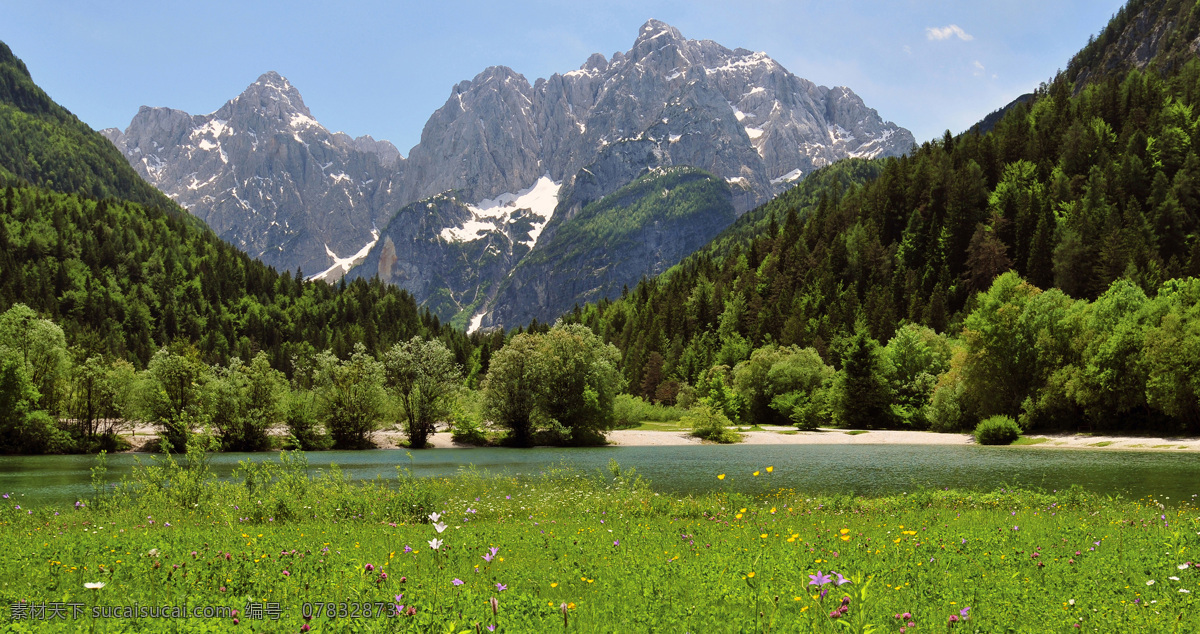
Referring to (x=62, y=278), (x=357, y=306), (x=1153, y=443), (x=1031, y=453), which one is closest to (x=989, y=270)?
(x=1153, y=443)

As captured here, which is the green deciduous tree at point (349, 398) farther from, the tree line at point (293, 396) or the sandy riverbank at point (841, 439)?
the sandy riverbank at point (841, 439)

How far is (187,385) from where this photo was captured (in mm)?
65562

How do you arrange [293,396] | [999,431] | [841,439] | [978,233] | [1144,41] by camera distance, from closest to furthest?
[999,431]
[293,396]
[841,439]
[978,233]
[1144,41]

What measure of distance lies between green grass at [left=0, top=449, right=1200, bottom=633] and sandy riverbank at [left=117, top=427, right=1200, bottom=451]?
4515 cm

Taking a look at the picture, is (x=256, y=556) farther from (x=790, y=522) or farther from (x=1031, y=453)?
(x=1031, y=453)

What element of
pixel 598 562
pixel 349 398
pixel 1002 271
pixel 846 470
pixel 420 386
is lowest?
pixel 846 470

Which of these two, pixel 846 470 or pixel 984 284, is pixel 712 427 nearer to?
pixel 846 470

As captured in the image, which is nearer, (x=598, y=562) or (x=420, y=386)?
(x=598, y=562)

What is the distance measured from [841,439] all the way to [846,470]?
120 ft

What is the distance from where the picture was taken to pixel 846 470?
3838 cm

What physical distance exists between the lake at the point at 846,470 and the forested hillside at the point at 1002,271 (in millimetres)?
13438

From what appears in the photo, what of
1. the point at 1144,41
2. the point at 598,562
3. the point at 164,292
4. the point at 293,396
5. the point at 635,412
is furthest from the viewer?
the point at 1144,41

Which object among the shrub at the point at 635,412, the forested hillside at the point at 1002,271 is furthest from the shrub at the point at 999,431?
the shrub at the point at 635,412

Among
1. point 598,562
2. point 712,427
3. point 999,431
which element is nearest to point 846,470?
point 598,562
